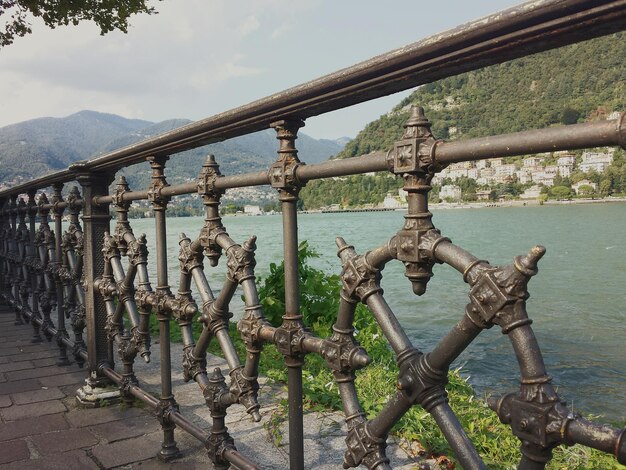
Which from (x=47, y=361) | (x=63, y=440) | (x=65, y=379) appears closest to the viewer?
(x=63, y=440)

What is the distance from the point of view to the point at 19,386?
3.74m

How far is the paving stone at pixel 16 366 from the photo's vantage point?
416cm

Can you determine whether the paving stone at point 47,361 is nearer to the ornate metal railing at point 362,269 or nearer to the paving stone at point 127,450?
the ornate metal railing at point 362,269

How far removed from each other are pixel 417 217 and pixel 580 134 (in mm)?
390

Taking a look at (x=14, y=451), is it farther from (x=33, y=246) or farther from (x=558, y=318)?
(x=558, y=318)

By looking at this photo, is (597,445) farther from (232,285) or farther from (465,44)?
(232,285)

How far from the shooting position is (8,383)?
150 inches

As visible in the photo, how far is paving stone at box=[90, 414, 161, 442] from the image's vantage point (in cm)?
279

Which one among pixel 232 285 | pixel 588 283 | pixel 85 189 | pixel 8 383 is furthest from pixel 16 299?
pixel 588 283

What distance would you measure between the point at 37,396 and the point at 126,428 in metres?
0.99

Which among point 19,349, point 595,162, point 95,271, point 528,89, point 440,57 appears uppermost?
point 528,89

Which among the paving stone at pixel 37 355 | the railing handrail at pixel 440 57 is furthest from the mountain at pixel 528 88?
the railing handrail at pixel 440 57

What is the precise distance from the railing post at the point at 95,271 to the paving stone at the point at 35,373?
2.79 ft

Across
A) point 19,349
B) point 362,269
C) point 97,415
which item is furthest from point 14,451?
point 19,349
